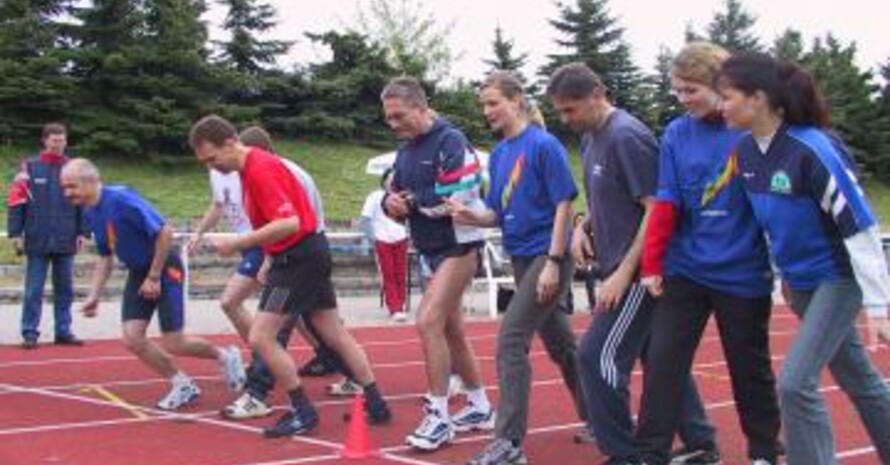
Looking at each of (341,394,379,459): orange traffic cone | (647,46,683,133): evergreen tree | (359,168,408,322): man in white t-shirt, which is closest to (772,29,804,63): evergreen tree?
(647,46,683,133): evergreen tree

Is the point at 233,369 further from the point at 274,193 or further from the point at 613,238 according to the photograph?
the point at 613,238

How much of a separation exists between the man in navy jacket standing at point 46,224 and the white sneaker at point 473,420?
613 centimetres

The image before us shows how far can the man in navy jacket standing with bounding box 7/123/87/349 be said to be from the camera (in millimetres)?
12055

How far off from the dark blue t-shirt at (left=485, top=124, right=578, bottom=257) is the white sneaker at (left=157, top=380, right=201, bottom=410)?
9.40 ft

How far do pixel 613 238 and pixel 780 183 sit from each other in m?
1.13

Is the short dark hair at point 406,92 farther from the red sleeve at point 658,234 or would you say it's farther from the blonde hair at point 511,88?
the red sleeve at point 658,234

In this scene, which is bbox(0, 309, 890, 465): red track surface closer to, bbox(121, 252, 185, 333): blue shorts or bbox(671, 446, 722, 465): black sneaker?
bbox(671, 446, 722, 465): black sneaker

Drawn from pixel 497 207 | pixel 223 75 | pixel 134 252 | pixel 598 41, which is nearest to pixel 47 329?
pixel 134 252

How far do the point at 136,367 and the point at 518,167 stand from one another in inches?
207

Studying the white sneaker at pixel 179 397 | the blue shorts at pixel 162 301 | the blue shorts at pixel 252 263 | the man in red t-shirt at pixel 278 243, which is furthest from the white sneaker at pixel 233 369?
the man in red t-shirt at pixel 278 243

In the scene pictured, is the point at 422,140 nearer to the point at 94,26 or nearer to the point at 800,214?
the point at 800,214

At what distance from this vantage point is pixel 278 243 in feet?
23.1

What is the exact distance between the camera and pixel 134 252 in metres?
8.14

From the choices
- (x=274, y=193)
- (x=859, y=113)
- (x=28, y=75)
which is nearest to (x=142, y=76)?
(x=28, y=75)
